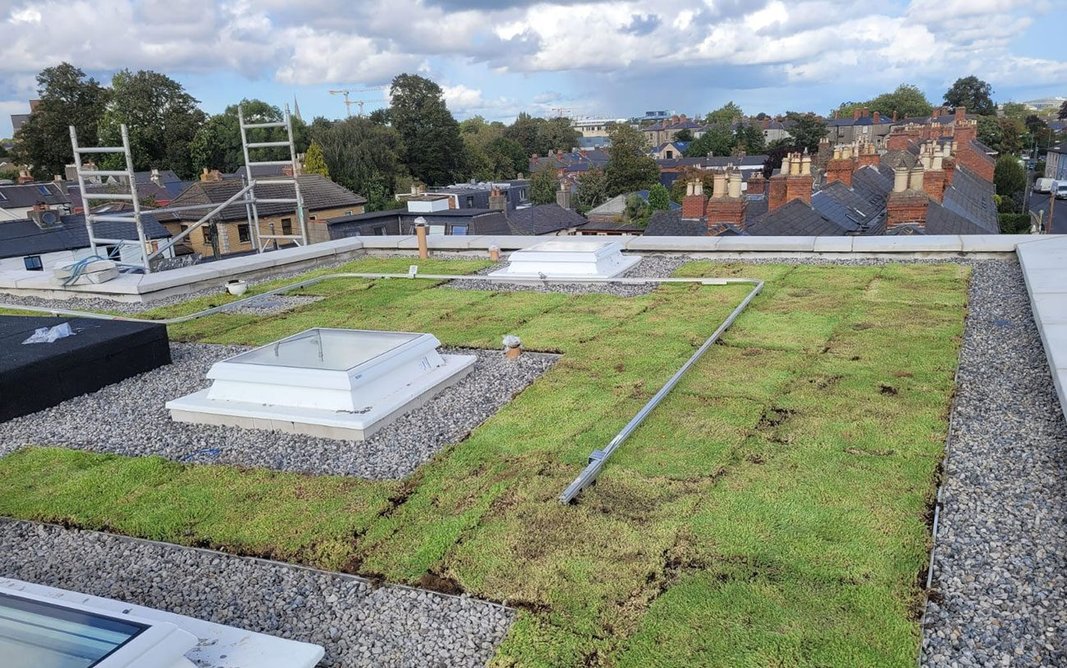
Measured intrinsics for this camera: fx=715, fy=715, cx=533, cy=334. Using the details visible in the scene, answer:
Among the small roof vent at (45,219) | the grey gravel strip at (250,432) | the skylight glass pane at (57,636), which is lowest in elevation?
the grey gravel strip at (250,432)

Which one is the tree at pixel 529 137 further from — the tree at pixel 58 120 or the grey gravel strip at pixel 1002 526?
the grey gravel strip at pixel 1002 526

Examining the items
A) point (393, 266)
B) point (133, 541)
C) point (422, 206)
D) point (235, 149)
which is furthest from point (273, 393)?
point (235, 149)

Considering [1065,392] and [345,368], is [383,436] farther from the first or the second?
[1065,392]

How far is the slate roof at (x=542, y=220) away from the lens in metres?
31.1

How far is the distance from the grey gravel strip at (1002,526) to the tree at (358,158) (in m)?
49.9

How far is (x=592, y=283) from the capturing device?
11.3 m

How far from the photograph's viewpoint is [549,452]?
17.3 ft

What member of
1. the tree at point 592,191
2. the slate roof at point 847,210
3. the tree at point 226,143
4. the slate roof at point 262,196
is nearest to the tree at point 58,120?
the tree at point 226,143

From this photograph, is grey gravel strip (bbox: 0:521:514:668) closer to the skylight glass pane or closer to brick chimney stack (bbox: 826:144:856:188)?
the skylight glass pane

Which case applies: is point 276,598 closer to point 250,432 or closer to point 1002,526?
point 250,432

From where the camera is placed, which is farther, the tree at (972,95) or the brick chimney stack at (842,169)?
the tree at (972,95)

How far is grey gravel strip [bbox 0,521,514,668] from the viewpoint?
10.8ft

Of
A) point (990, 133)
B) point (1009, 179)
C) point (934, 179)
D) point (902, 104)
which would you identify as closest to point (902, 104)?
point (902, 104)

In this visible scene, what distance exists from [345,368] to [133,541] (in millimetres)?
2171
